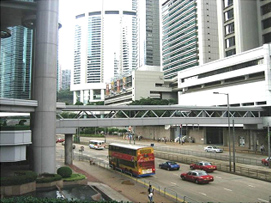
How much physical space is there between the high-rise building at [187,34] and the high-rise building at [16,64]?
7820 centimetres

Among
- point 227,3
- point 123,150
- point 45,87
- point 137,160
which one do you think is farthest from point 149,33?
point 45,87

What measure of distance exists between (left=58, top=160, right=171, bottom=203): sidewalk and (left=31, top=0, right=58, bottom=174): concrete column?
18.0ft

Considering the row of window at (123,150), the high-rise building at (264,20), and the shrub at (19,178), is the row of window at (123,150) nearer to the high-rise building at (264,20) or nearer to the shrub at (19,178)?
the shrub at (19,178)

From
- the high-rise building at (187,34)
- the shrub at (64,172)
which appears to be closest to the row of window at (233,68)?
the high-rise building at (187,34)

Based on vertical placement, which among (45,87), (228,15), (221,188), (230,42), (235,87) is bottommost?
(221,188)

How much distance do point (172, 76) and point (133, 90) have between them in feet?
69.4

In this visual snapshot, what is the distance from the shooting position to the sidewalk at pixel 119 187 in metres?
21.6

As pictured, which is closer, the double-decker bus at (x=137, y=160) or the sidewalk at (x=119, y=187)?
the sidewalk at (x=119, y=187)

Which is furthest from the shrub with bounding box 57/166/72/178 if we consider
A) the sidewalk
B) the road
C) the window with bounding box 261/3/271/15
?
the window with bounding box 261/3/271/15

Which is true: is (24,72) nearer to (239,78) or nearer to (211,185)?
(211,185)

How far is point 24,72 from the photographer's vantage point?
27.6 metres

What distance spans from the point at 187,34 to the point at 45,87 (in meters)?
88.4

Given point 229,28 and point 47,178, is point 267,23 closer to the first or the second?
point 229,28

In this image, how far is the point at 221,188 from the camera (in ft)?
82.4
